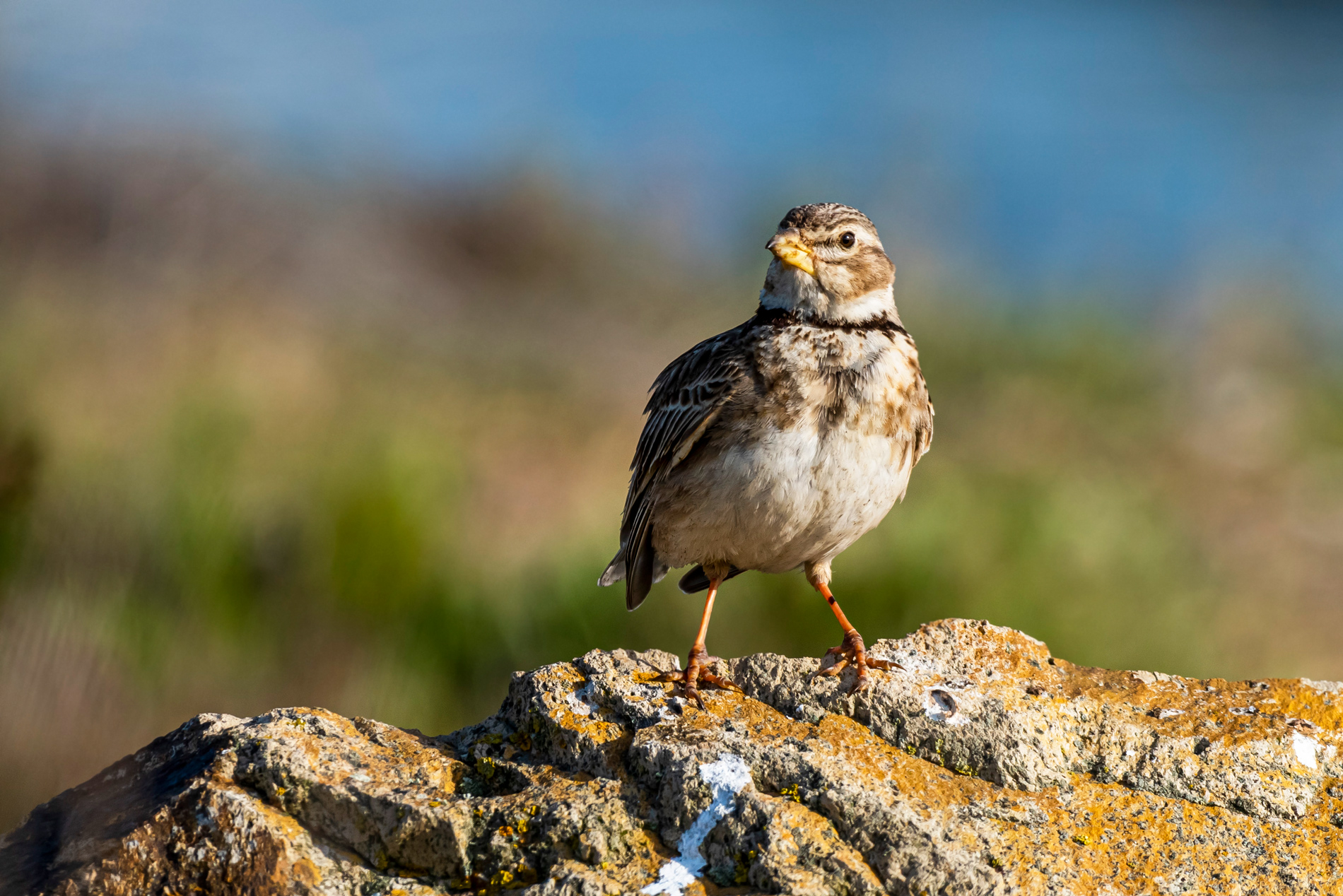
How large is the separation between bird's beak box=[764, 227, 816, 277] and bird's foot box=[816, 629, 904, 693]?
65.7 inches

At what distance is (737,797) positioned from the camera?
3.28m

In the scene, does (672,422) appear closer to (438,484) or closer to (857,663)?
(857,663)

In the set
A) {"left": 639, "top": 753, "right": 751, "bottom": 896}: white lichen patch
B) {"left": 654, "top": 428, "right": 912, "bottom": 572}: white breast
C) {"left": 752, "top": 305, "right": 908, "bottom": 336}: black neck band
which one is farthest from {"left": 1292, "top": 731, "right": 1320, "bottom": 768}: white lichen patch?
{"left": 752, "top": 305, "right": 908, "bottom": 336}: black neck band

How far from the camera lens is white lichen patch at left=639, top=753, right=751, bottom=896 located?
10.2 feet

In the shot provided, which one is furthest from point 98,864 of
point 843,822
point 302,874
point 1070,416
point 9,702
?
point 1070,416

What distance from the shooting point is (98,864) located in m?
3.15

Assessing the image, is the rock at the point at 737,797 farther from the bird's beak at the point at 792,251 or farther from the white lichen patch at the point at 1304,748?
the bird's beak at the point at 792,251

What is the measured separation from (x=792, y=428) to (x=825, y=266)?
86 cm

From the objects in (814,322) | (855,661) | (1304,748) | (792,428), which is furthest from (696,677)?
(1304,748)

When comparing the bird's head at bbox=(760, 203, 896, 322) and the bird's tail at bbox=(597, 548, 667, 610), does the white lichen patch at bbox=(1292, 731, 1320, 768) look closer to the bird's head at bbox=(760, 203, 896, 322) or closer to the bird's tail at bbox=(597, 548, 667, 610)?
the bird's head at bbox=(760, 203, 896, 322)

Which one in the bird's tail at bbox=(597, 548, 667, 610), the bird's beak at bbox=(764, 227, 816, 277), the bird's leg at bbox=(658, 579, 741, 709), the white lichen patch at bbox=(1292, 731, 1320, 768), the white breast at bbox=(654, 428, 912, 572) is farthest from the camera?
the bird's tail at bbox=(597, 548, 667, 610)

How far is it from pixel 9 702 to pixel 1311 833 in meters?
4.99

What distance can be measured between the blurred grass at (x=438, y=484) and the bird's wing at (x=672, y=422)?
222 centimetres

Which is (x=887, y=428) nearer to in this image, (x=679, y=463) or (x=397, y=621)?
(x=679, y=463)
